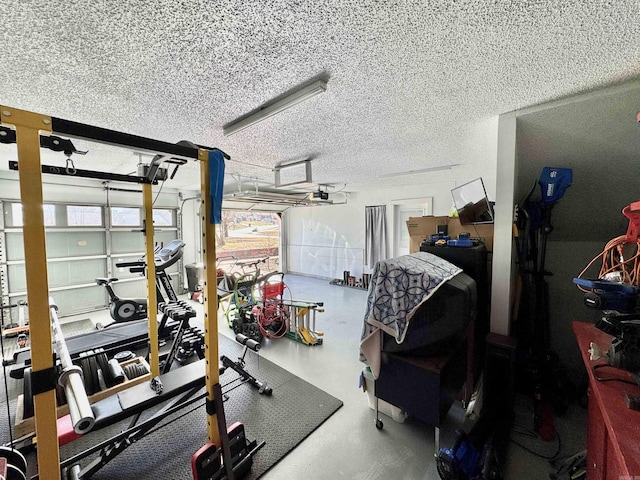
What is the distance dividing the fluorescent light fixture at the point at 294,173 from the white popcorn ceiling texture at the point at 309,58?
1.14 metres

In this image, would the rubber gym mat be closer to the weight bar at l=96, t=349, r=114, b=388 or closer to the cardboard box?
the weight bar at l=96, t=349, r=114, b=388

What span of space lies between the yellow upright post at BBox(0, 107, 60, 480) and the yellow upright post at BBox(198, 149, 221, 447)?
1.90 ft

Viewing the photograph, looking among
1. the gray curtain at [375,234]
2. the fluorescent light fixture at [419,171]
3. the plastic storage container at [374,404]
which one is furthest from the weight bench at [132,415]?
the gray curtain at [375,234]

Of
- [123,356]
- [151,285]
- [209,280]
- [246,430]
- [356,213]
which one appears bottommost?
[246,430]

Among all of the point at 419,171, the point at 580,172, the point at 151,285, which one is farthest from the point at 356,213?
the point at 151,285

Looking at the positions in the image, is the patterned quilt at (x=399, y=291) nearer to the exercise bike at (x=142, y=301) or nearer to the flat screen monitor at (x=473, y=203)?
the flat screen monitor at (x=473, y=203)

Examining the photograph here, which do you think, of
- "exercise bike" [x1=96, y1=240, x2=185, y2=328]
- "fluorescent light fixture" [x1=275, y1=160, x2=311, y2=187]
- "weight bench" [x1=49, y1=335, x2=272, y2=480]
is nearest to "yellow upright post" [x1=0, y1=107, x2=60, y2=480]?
"weight bench" [x1=49, y1=335, x2=272, y2=480]

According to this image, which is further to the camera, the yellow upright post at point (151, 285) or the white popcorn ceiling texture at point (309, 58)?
the yellow upright post at point (151, 285)

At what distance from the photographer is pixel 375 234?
6.14m

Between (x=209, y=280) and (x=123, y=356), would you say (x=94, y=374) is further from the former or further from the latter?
(x=209, y=280)

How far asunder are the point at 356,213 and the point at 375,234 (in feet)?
2.71

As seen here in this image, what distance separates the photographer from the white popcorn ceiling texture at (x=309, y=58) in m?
0.99

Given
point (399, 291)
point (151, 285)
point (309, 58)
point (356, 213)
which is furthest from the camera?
point (356, 213)

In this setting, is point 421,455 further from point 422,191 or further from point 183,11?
point 422,191
